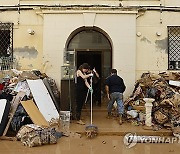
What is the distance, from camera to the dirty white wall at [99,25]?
11.0 meters

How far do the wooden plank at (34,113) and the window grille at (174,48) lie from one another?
5.88 meters

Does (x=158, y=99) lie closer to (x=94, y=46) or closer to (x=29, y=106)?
(x=94, y=46)

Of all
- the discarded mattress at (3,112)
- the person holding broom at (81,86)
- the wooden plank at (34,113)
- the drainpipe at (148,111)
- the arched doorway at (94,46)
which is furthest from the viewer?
the arched doorway at (94,46)

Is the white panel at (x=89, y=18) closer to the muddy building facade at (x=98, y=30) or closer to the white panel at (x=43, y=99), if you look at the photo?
the muddy building facade at (x=98, y=30)

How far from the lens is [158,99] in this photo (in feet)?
30.2

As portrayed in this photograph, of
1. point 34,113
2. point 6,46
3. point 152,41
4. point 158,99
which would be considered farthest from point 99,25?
point 34,113

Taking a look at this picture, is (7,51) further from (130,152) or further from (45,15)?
(130,152)

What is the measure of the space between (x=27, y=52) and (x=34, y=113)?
3.89 metres

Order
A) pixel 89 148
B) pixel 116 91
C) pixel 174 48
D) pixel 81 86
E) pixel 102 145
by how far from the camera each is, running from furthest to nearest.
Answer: pixel 174 48
pixel 116 91
pixel 81 86
pixel 102 145
pixel 89 148

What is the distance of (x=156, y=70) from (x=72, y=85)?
3.79 m

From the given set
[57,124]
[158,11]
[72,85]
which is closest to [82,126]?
[57,124]

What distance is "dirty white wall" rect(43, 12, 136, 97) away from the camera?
10953 mm

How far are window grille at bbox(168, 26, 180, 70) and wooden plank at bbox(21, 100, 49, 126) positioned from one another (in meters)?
5.88

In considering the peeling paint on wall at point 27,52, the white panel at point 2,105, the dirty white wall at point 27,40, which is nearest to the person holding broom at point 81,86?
the white panel at point 2,105
